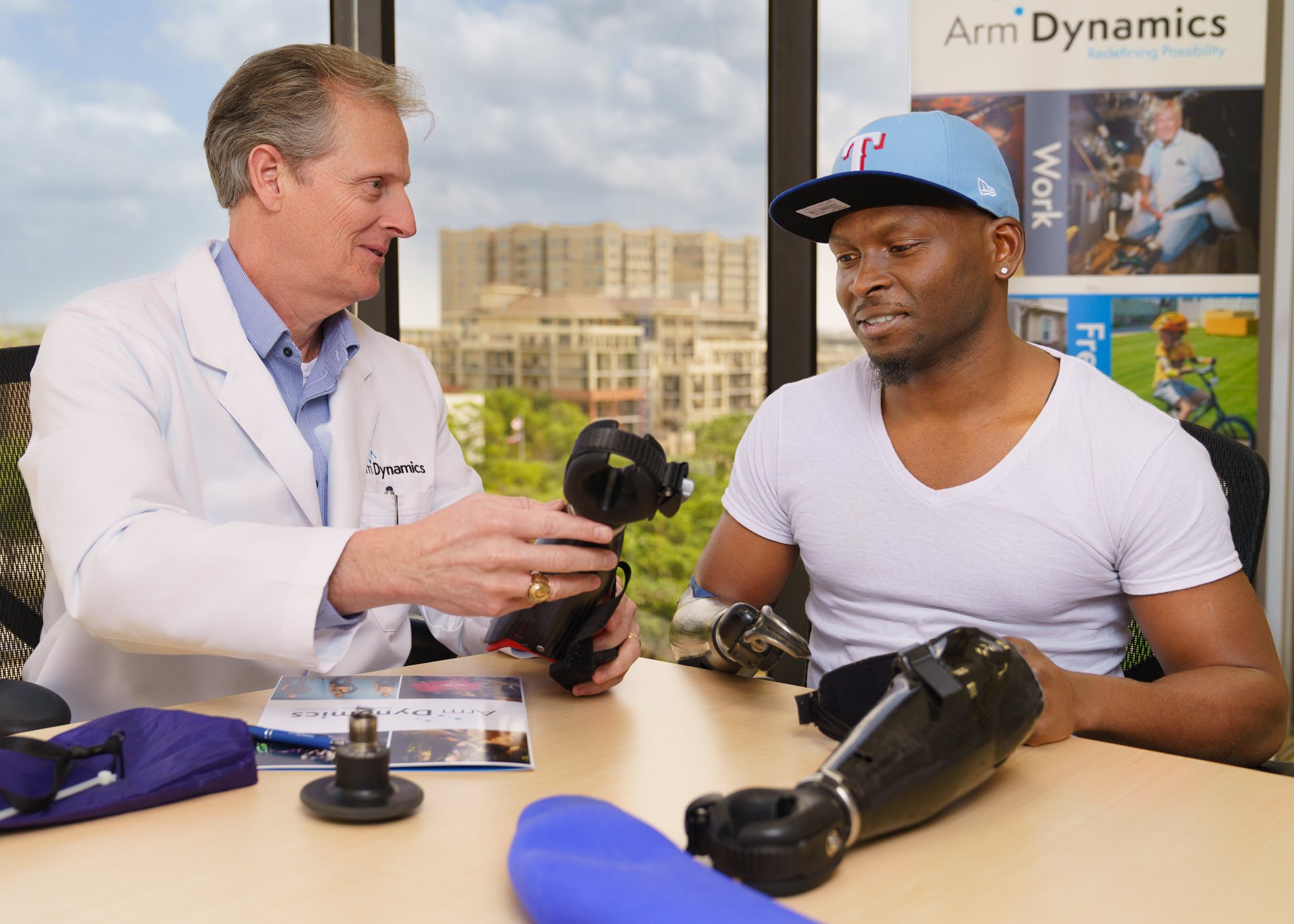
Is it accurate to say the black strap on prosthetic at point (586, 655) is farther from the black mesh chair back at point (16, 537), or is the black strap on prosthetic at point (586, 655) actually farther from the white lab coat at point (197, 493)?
the black mesh chair back at point (16, 537)

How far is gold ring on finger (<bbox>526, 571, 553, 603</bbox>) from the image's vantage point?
117 cm

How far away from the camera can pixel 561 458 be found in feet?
13.5

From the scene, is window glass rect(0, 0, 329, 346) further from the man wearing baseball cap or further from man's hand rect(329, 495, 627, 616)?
man's hand rect(329, 495, 627, 616)

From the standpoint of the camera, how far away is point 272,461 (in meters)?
1.61

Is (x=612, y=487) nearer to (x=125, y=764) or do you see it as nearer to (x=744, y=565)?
(x=125, y=764)

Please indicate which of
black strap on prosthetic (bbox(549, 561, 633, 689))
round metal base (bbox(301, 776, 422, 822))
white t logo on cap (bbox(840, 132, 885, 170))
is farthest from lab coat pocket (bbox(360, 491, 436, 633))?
white t logo on cap (bbox(840, 132, 885, 170))

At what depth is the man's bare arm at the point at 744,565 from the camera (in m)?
1.81

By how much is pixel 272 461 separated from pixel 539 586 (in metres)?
0.63

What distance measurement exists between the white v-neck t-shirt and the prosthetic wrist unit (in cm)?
26

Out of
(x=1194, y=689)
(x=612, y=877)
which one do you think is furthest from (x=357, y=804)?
(x=1194, y=689)

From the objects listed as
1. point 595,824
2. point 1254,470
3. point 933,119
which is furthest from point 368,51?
point 595,824

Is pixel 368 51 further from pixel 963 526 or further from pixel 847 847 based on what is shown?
pixel 847 847

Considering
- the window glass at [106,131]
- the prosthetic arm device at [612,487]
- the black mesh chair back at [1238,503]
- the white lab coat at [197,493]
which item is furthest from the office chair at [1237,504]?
the window glass at [106,131]

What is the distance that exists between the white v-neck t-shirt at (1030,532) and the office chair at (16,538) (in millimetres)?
1125
